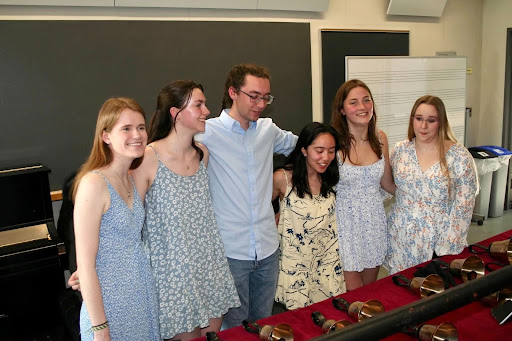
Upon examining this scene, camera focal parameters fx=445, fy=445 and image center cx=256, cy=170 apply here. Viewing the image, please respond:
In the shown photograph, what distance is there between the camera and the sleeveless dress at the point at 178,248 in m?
1.86

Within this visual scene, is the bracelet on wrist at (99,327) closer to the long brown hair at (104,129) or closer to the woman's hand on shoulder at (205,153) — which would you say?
the long brown hair at (104,129)

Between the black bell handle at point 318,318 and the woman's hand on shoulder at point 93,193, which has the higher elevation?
the woman's hand on shoulder at point 93,193

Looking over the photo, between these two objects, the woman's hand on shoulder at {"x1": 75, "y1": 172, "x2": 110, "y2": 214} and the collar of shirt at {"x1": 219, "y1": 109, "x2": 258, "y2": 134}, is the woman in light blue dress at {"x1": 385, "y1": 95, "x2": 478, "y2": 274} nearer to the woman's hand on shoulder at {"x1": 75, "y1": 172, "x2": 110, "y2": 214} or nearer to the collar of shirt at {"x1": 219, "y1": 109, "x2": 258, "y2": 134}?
the collar of shirt at {"x1": 219, "y1": 109, "x2": 258, "y2": 134}

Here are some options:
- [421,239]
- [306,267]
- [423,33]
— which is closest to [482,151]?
[423,33]

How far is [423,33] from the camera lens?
5930mm

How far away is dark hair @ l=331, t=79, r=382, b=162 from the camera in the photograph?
8.41 ft

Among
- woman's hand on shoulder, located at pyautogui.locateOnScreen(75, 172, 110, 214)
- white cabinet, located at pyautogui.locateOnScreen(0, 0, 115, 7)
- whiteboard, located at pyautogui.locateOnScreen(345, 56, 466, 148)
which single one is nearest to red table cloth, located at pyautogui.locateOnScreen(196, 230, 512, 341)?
woman's hand on shoulder, located at pyautogui.locateOnScreen(75, 172, 110, 214)

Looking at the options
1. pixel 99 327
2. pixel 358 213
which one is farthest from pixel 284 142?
pixel 99 327

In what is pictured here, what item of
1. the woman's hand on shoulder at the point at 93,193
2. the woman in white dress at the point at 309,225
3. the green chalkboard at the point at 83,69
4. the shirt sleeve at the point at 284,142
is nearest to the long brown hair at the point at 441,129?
the woman in white dress at the point at 309,225

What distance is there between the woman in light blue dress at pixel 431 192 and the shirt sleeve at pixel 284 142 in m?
0.64

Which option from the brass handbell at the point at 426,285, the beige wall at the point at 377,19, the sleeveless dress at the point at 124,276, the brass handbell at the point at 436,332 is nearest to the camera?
the brass handbell at the point at 436,332

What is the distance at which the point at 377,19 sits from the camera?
5.44m

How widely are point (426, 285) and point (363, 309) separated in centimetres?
35

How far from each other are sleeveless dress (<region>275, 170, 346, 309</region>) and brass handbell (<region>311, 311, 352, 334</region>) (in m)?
0.68
